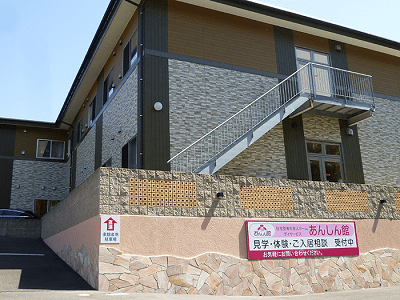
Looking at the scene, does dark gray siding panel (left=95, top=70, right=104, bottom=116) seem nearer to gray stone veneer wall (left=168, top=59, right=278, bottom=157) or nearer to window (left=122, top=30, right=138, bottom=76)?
window (left=122, top=30, right=138, bottom=76)

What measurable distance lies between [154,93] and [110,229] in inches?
217

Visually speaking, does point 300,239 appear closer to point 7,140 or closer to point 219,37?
point 219,37

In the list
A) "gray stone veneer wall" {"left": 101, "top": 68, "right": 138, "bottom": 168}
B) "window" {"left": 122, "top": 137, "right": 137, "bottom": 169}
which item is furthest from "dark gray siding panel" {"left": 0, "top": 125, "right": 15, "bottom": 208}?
"window" {"left": 122, "top": 137, "right": 137, "bottom": 169}

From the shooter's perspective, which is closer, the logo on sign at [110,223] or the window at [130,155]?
the logo on sign at [110,223]

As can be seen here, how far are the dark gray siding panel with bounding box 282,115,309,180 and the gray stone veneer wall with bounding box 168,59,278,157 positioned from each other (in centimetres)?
175

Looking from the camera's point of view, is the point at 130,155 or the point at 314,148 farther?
the point at 314,148

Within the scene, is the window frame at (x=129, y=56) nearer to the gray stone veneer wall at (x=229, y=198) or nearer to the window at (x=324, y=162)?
the gray stone veneer wall at (x=229, y=198)

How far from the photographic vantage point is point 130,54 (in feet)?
49.1

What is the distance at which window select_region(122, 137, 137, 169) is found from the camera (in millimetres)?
13827

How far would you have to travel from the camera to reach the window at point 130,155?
45.4 ft

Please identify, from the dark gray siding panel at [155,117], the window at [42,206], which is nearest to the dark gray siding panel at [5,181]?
the window at [42,206]

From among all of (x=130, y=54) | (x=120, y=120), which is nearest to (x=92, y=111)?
(x=120, y=120)

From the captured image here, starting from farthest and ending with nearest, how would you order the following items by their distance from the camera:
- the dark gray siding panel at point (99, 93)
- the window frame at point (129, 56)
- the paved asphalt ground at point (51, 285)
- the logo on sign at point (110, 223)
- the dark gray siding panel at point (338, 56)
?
the dark gray siding panel at point (99, 93)
the dark gray siding panel at point (338, 56)
the window frame at point (129, 56)
the logo on sign at point (110, 223)
the paved asphalt ground at point (51, 285)

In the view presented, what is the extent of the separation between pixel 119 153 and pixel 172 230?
6.32 m
